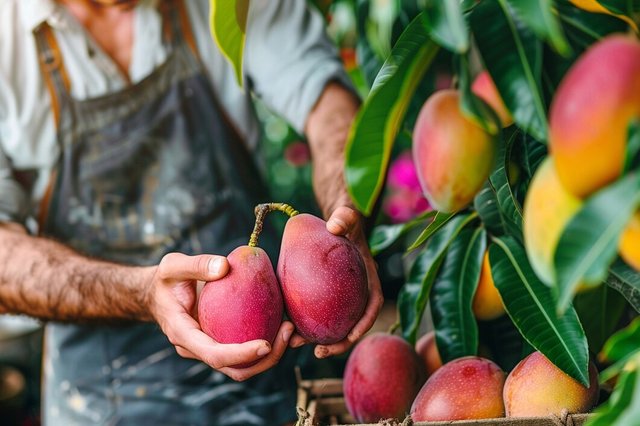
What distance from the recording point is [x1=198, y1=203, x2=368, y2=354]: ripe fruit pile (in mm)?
774

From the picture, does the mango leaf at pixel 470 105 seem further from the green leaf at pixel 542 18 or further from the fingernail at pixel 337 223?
the fingernail at pixel 337 223

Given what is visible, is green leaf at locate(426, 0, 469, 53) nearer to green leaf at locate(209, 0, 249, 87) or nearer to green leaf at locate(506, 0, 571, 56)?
green leaf at locate(506, 0, 571, 56)

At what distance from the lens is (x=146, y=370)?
1474 mm

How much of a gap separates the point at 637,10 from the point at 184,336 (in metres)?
0.54

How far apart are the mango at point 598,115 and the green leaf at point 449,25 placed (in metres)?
0.07

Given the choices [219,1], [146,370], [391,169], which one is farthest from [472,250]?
[391,169]

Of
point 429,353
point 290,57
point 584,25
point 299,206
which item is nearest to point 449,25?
point 584,25

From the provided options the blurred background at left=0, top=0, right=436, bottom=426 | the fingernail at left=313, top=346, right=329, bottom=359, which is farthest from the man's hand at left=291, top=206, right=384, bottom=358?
the blurred background at left=0, top=0, right=436, bottom=426

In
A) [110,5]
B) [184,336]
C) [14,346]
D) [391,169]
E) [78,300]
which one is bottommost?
[14,346]

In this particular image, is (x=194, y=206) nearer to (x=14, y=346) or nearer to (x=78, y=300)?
(x=78, y=300)

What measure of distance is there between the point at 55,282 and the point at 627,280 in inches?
36.8

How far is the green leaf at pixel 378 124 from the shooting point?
577 mm

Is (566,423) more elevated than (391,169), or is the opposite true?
(566,423)

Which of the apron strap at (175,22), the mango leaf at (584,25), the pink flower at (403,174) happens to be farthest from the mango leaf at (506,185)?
the pink flower at (403,174)
